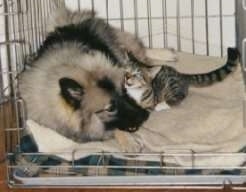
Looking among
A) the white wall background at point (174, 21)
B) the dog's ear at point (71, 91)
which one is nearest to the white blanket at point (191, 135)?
the dog's ear at point (71, 91)

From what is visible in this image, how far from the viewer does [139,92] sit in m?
2.05

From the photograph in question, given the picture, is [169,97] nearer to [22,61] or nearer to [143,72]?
[143,72]

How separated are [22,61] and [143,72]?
1.61ft

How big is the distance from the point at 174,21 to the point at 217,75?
0.48 meters

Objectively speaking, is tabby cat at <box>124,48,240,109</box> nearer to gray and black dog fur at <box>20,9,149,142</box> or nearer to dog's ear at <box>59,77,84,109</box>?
gray and black dog fur at <box>20,9,149,142</box>

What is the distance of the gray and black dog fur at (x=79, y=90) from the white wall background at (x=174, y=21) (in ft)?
2.09

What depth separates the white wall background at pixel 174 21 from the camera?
2.65 metres

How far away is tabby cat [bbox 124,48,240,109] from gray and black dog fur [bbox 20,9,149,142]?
81mm

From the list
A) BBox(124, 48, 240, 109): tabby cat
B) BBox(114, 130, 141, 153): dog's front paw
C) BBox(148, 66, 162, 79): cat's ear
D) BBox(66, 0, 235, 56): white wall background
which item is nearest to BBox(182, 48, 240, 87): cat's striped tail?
BBox(124, 48, 240, 109): tabby cat

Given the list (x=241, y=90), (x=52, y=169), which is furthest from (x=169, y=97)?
(x=52, y=169)

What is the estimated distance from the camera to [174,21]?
8.77 ft

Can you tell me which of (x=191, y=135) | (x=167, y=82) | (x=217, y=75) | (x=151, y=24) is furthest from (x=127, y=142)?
(x=151, y=24)

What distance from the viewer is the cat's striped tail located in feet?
7.55

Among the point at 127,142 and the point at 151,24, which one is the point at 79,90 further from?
the point at 151,24
